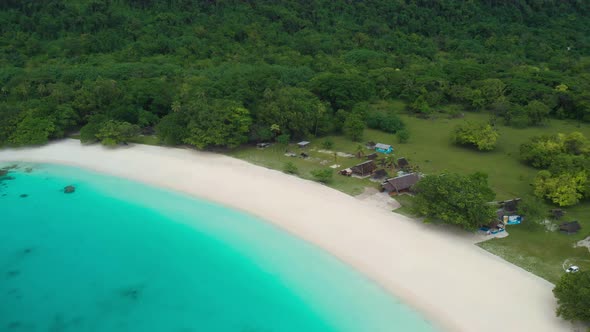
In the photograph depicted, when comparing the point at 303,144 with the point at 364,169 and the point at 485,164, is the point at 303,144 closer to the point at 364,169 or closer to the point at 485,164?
the point at 364,169

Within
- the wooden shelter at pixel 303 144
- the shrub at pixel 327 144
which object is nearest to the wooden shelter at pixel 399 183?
the shrub at pixel 327 144

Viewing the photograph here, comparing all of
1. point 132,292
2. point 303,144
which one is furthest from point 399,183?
point 132,292

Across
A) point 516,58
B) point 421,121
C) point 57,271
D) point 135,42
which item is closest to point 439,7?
point 516,58

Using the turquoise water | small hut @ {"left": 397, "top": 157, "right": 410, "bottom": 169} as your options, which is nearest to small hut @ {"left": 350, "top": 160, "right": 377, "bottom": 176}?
small hut @ {"left": 397, "top": 157, "right": 410, "bottom": 169}

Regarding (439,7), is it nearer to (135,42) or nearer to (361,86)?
(361,86)

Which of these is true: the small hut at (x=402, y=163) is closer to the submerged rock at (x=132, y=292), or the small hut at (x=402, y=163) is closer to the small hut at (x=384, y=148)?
the small hut at (x=384, y=148)
